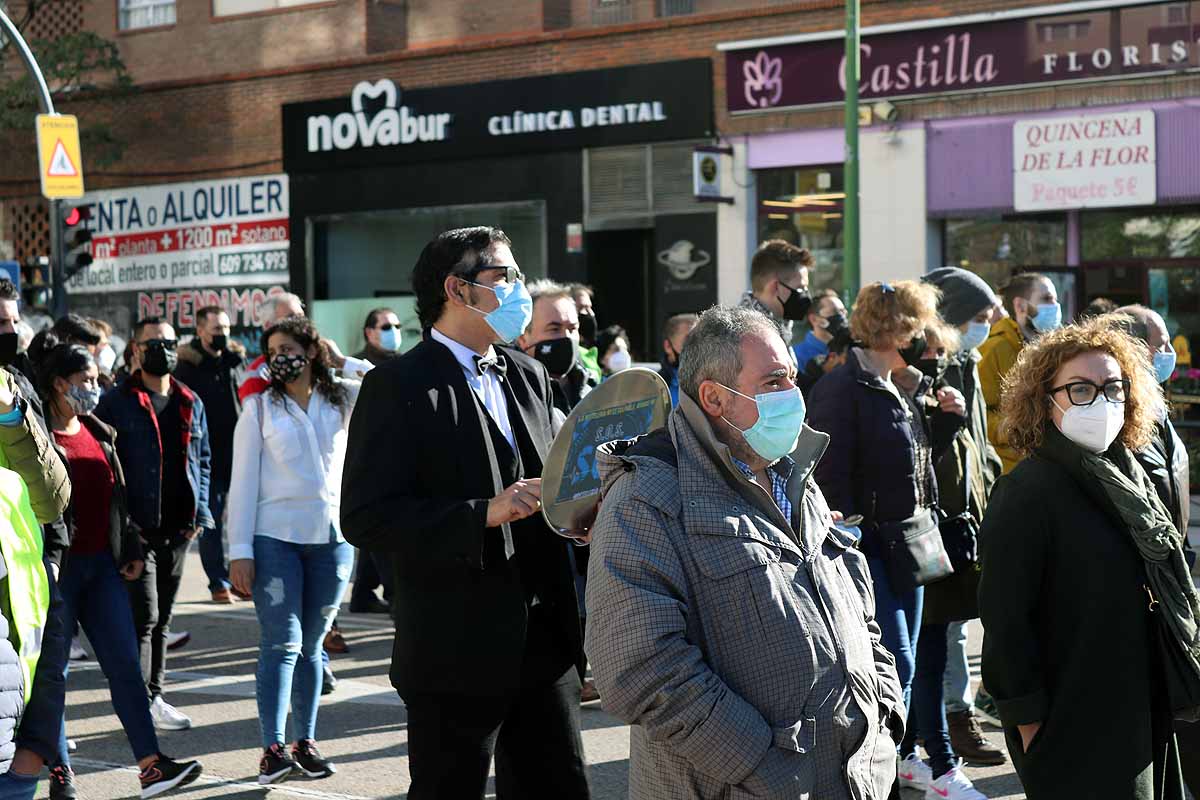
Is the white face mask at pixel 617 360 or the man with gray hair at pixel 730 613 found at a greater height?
the white face mask at pixel 617 360

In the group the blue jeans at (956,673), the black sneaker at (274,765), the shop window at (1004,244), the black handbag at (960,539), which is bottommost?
the black sneaker at (274,765)

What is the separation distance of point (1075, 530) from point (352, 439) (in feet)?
6.22

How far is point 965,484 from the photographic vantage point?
6.58 meters

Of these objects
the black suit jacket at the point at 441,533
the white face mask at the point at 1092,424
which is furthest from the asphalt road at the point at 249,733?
the white face mask at the point at 1092,424

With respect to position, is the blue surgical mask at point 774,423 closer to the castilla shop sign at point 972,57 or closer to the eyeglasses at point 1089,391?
the eyeglasses at point 1089,391

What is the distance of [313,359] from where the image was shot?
6.90m

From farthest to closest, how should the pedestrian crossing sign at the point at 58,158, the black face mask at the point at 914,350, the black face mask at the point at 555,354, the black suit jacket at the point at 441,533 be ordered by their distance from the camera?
the pedestrian crossing sign at the point at 58,158 → the black face mask at the point at 555,354 → the black face mask at the point at 914,350 → the black suit jacket at the point at 441,533

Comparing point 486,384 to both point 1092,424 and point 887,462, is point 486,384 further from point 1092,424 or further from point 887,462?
point 887,462

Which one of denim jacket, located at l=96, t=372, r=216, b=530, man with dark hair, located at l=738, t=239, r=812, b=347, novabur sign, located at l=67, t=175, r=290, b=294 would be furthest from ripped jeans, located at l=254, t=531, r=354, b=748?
novabur sign, located at l=67, t=175, r=290, b=294

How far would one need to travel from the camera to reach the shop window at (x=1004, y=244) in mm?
17672

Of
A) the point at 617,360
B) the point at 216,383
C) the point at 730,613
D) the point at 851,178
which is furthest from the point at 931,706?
the point at 851,178

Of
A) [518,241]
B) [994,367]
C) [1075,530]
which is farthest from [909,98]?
[1075,530]

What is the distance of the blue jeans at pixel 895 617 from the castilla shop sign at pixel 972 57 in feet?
40.4

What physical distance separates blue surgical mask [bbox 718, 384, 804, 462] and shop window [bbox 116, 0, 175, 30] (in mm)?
24118
